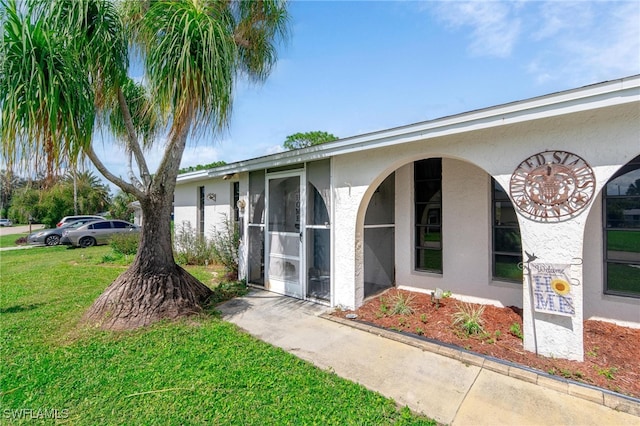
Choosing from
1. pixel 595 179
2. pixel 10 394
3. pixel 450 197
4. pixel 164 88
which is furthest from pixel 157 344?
pixel 595 179

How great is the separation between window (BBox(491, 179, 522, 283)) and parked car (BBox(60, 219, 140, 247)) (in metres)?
16.6

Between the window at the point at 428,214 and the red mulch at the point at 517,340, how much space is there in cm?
88

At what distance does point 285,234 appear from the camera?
672cm

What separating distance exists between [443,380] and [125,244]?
13644mm

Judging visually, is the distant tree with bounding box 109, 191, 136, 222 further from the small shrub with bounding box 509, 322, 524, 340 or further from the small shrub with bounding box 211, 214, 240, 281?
A: the small shrub with bounding box 509, 322, 524, 340

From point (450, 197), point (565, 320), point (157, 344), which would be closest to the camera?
point (565, 320)

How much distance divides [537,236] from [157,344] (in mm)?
5527

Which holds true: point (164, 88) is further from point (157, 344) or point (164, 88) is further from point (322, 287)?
point (322, 287)

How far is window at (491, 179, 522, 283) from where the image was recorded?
5.21 metres

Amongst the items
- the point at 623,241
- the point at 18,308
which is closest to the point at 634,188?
the point at 623,241

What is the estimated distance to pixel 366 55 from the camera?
25.4 feet

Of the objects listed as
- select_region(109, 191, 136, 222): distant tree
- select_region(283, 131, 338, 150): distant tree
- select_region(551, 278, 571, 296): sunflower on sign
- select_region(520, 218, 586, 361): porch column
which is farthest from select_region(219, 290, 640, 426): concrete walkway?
select_region(109, 191, 136, 222): distant tree

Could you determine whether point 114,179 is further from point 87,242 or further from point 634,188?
point 87,242

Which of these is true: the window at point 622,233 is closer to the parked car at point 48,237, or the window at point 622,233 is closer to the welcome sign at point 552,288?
the welcome sign at point 552,288
